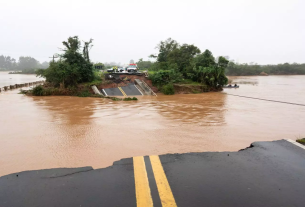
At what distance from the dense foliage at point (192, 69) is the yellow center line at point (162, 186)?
2164 centimetres

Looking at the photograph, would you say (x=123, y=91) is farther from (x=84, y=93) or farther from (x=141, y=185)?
(x=141, y=185)

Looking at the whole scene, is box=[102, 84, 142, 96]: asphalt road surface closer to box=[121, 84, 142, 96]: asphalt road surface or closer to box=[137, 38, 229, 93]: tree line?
box=[121, 84, 142, 96]: asphalt road surface

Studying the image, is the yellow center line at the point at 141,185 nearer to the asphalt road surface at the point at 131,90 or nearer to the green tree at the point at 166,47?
the asphalt road surface at the point at 131,90

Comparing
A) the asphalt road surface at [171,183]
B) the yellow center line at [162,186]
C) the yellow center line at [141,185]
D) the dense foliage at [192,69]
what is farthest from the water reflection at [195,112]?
the dense foliage at [192,69]

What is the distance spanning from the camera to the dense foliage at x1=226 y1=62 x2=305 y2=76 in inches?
3258

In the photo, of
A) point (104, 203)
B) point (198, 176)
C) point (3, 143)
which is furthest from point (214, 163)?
point (3, 143)

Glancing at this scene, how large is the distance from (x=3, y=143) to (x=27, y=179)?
11.6 ft

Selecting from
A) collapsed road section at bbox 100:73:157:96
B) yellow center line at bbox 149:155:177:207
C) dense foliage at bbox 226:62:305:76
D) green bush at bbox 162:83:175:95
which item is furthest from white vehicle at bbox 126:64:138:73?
dense foliage at bbox 226:62:305:76

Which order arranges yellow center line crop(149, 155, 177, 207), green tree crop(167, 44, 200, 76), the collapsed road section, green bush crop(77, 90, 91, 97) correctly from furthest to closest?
green tree crop(167, 44, 200, 76), the collapsed road section, green bush crop(77, 90, 91, 97), yellow center line crop(149, 155, 177, 207)

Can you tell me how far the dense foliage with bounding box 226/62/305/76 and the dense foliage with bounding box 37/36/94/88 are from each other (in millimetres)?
69427

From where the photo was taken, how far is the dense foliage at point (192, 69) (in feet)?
83.8

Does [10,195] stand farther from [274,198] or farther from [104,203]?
[274,198]

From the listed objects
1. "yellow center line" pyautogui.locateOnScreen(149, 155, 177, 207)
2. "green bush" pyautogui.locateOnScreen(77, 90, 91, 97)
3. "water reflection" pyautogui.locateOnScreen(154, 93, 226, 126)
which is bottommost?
"water reflection" pyautogui.locateOnScreen(154, 93, 226, 126)

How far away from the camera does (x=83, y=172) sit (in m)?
3.43
